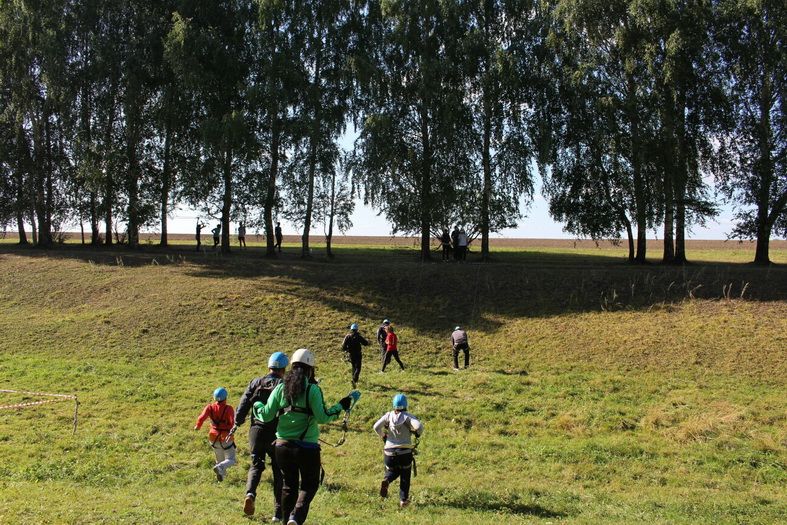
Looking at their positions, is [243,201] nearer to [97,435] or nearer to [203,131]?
[203,131]

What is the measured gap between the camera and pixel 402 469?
387 inches

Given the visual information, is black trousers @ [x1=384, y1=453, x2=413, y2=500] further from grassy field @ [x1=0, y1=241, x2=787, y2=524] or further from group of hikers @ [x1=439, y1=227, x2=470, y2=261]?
group of hikers @ [x1=439, y1=227, x2=470, y2=261]

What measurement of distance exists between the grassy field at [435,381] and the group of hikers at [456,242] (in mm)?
2168

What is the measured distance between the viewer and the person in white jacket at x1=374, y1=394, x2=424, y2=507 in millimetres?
9789

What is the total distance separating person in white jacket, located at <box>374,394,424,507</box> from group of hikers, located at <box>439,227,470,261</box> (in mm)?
26601

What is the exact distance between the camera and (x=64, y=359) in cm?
2208

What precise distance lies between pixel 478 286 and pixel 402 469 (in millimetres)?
21511

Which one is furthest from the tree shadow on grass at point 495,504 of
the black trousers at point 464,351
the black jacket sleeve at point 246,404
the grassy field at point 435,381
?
the black trousers at point 464,351

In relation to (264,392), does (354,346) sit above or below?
below

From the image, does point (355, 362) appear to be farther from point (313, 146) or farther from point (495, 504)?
point (313, 146)

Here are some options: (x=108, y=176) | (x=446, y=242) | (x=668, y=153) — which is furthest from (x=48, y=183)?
(x=668, y=153)

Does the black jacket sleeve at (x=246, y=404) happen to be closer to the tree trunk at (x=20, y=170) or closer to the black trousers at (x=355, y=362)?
the black trousers at (x=355, y=362)

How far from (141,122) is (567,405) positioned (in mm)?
32453

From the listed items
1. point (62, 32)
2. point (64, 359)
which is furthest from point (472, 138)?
point (62, 32)
